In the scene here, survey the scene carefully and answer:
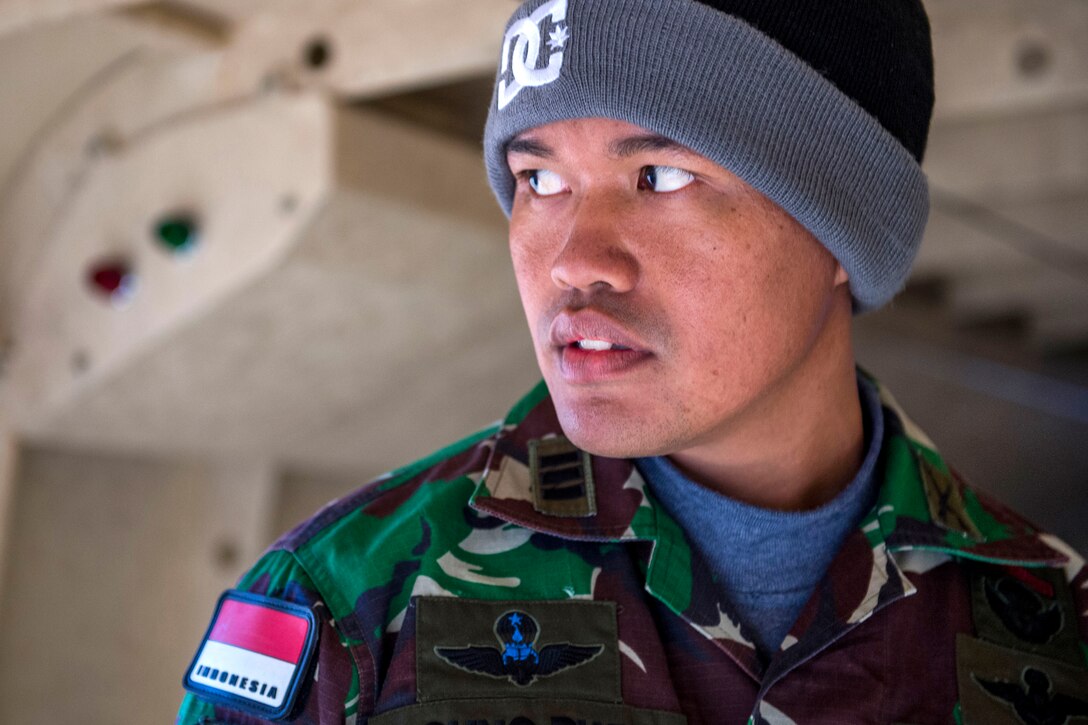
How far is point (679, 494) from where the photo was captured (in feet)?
4.80

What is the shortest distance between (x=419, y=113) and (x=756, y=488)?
2276 mm

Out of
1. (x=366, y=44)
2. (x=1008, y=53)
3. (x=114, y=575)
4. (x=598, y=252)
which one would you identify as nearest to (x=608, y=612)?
(x=598, y=252)

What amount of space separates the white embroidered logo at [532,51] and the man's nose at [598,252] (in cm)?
16

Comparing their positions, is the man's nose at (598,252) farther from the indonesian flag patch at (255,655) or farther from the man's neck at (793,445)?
the indonesian flag patch at (255,655)

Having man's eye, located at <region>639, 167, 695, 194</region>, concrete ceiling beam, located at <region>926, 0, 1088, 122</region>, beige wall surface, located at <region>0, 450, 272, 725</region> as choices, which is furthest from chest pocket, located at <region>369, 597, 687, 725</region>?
beige wall surface, located at <region>0, 450, 272, 725</region>

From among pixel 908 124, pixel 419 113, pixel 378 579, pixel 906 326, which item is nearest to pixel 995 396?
pixel 906 326

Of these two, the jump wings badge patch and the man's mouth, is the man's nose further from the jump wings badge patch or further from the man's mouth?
the jump wings badge patch

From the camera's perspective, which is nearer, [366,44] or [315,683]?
[315,683]

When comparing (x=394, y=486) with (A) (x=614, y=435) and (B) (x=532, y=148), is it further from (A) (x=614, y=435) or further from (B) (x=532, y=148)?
(B) (x=532, y=148)

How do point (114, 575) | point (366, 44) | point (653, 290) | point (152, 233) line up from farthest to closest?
point (114, 575) < point (152, 233) < point (366, 44) < point (653, 290)

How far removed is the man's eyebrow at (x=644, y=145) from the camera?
4.52ft

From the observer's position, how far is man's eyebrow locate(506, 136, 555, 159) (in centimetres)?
143

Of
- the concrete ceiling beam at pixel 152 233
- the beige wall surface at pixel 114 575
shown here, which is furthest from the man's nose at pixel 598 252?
the beige wall surface at pixel 114 575

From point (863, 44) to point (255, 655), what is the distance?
36.9 inches
